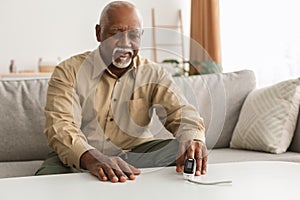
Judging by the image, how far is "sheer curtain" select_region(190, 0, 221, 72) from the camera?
470cm

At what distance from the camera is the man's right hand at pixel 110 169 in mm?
1428

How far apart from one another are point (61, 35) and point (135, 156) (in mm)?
3405

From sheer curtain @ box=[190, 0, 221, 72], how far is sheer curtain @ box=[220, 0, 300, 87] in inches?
2.4

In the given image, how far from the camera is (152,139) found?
1948mm

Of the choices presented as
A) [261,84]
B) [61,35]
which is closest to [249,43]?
[261,84]

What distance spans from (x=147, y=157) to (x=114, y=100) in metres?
0.28

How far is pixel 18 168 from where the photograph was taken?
211 cm

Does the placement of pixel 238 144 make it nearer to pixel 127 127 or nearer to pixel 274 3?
pixel 127 127

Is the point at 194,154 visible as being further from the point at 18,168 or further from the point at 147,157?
the point at 18,168

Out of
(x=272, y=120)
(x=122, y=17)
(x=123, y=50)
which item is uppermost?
(x=122, y=17)

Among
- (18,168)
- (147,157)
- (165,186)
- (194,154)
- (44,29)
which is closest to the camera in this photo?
(165,186)

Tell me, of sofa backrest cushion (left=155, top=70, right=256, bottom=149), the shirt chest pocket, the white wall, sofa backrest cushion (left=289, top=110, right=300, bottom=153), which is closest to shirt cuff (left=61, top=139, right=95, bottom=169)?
the shirt chest pocket

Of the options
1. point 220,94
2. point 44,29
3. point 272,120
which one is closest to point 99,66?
point 220,94

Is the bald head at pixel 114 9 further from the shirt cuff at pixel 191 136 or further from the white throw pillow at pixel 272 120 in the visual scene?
the white throw pillow at pixel 272 120
